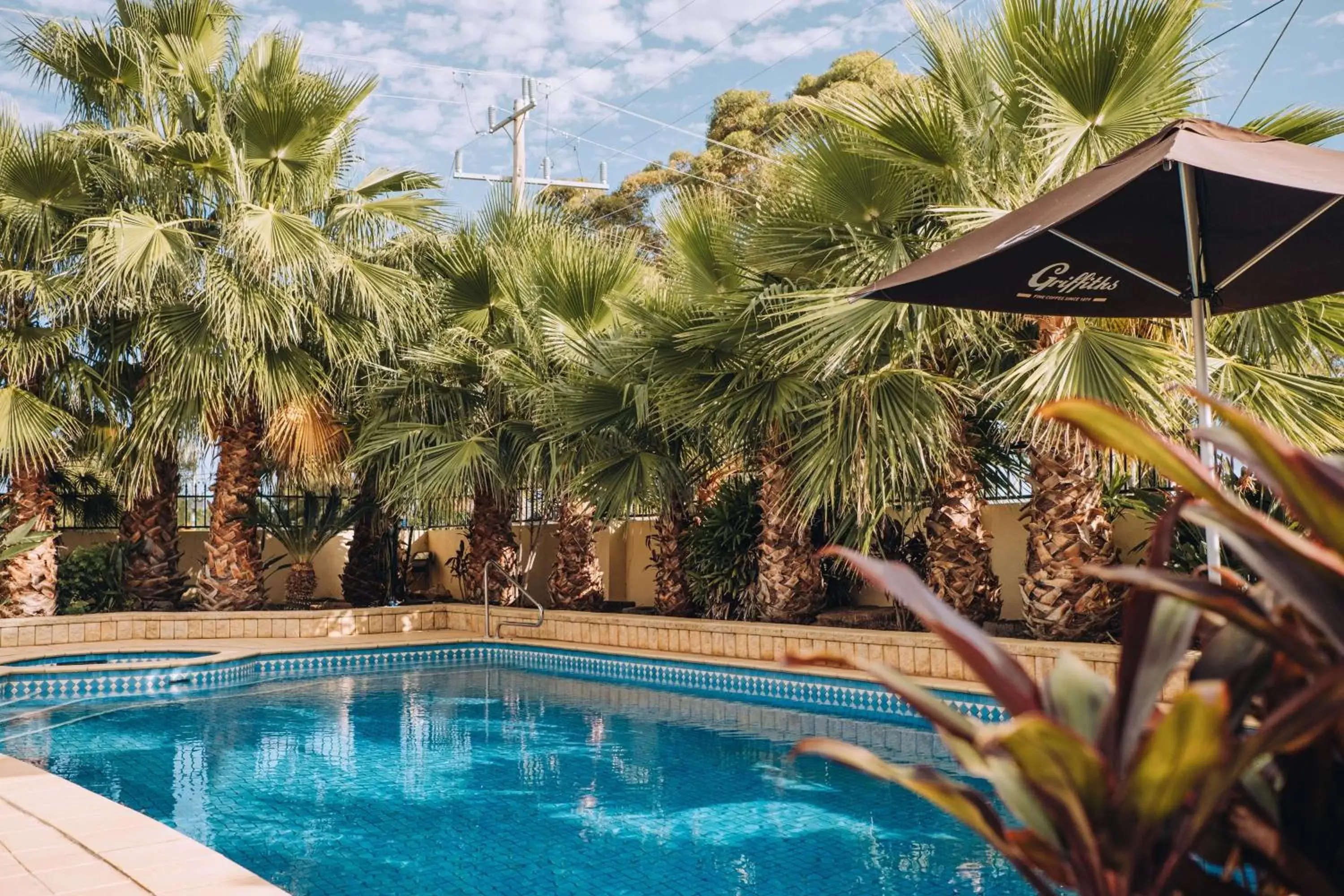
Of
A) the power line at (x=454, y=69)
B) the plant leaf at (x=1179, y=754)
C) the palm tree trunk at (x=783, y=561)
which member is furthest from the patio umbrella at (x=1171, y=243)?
the power line at (x=454, y=69)

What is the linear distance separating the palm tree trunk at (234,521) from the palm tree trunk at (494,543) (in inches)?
98.3

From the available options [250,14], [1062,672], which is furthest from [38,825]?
[250,14]

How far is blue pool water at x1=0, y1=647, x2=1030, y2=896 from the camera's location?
4223 mm

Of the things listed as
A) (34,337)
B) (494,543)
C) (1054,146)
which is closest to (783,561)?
(1054,146)

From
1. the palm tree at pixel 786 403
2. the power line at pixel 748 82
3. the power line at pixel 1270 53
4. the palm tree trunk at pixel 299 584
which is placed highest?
the power line at pixel 748 82

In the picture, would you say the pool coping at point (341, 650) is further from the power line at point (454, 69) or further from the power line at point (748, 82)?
the power line at point (454, 69)

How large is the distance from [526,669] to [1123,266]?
8.00 m

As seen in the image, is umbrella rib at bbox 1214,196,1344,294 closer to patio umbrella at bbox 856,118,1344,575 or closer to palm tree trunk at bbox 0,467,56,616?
patio umbrella at bbox 856,118,1344,575

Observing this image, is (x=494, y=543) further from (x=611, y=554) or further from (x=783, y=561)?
(x=783, y=561)

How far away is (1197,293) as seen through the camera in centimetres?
390

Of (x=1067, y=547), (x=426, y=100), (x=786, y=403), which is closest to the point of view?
(x=1067, y=547)

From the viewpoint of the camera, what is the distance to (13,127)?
10.5m

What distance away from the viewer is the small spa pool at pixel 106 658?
31.2ft

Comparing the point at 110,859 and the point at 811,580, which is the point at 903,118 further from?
the point at 110,859
